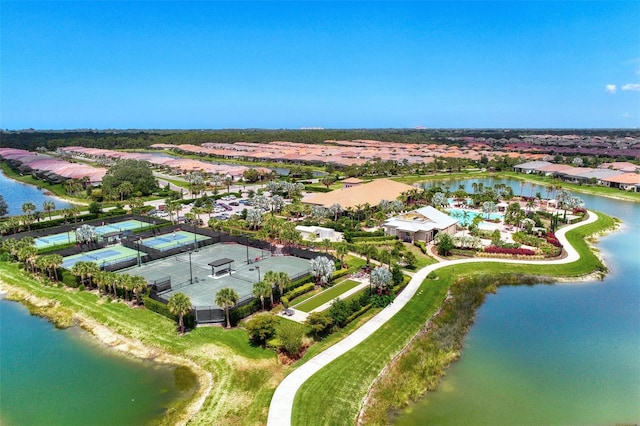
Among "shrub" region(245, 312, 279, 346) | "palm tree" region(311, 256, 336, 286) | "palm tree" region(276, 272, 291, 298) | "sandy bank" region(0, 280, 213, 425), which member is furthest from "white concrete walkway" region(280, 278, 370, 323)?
"sandy bank" region(0, 280, 213, 425)

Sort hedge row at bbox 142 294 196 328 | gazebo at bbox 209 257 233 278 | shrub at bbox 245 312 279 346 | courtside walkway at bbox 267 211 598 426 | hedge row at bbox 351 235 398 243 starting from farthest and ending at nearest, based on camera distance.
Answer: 1. hedge row at bbox 351 235 398 243
2. gazebo at bbox 209 257 233 278
3. hedge row at bbox 142 294 196 328
4. shrub at bbox 245 312 279 346
5. courtside walkway at bbox 267 211 598 426

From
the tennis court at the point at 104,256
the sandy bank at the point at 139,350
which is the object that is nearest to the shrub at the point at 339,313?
the sandy bank at the point at 139,350

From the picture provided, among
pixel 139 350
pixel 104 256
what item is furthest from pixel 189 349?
pixel 104 256

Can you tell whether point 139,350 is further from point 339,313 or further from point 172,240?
point 172,240

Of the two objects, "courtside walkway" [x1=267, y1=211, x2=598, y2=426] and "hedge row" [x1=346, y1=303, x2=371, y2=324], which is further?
"hedge row" [x1=346, y1=303, x2=371, y2=324]

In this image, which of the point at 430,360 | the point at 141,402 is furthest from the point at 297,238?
the point at 141,402

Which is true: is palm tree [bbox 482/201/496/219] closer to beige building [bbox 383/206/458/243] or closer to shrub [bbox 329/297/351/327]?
beige building [bbox 383/206/458/243]

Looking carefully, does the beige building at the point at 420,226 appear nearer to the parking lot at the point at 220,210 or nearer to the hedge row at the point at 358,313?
the hedge row at the point at 358,313

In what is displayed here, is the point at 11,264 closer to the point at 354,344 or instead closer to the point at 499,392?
the point at 354,344
